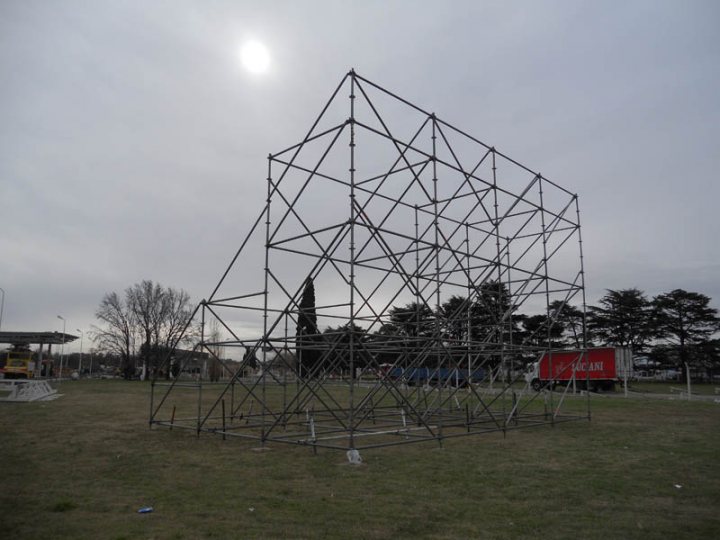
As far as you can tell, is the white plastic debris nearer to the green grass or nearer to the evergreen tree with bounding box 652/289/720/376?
the green grass

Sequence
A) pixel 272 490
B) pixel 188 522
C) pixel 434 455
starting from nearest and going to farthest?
1. pixel 188 522
2. pixel 272 490
3. pixel 434 455

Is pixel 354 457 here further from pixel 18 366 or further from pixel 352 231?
pixel 18 366

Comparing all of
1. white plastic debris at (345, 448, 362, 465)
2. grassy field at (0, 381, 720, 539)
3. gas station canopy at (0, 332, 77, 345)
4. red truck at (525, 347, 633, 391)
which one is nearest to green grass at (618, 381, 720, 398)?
red truck at (525, 347, 633, 391)

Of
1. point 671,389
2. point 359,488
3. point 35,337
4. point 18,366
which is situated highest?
point 35,337

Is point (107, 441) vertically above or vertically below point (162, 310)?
below

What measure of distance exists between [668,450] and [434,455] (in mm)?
5543

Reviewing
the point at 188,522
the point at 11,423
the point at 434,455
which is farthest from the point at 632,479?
the point at 11,423

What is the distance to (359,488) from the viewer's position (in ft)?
27.5

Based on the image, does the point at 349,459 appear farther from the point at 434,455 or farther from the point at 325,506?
the point at 325,506

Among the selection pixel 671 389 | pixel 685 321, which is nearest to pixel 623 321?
pixel 685 321

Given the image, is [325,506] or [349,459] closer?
[325,506]

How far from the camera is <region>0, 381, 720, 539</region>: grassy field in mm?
6367

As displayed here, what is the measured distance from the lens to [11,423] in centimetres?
1683

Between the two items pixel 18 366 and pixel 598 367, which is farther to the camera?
pixel 18 366
